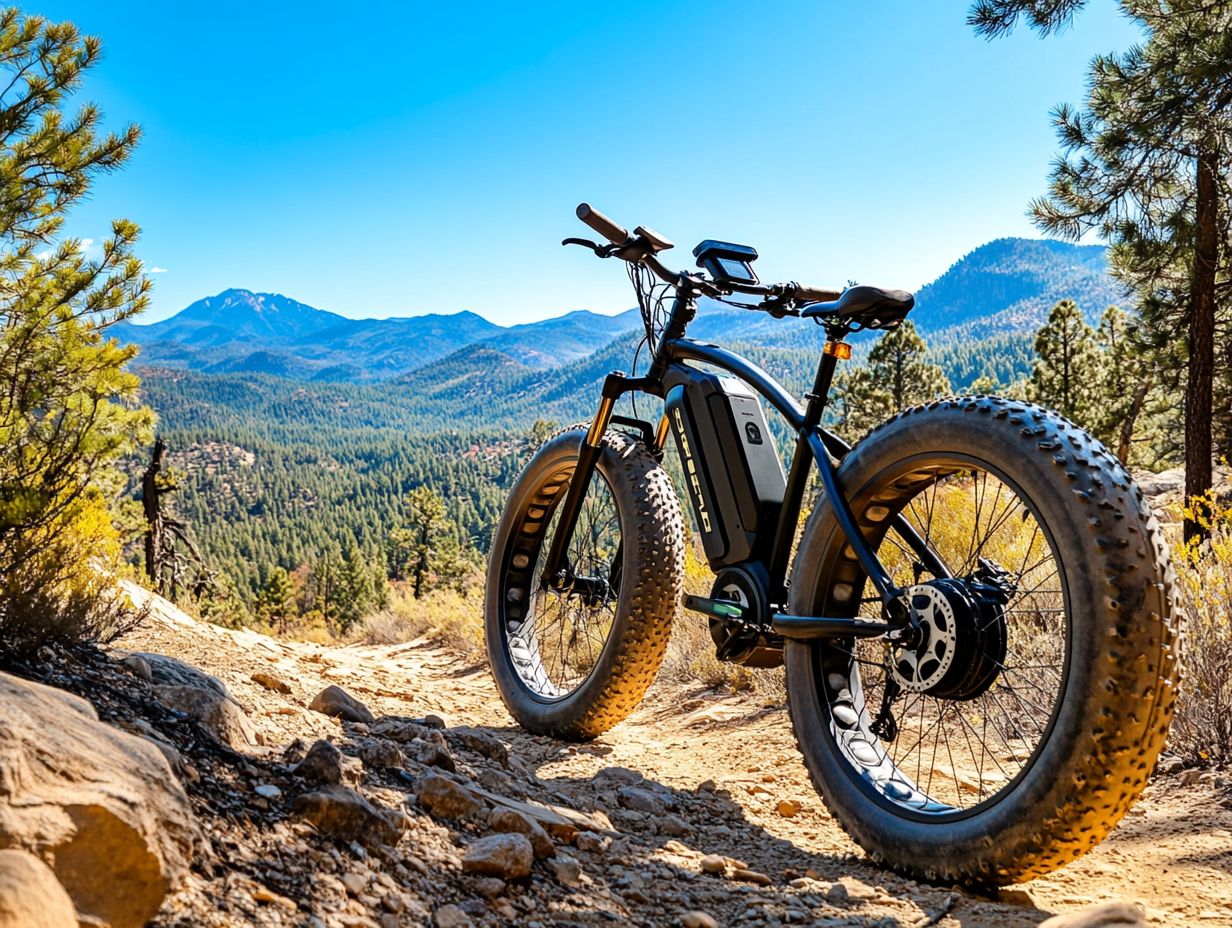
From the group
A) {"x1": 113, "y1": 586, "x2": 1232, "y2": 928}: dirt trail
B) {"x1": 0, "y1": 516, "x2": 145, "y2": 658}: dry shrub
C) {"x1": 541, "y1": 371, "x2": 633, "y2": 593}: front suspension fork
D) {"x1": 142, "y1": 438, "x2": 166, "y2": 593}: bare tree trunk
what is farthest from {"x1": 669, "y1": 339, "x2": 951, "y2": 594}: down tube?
{"x1": 142, "y1": 438, "x2": 166, "y2": 593}: bare tree trunk

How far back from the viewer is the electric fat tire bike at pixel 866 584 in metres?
1.96

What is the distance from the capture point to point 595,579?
4289 millimetres

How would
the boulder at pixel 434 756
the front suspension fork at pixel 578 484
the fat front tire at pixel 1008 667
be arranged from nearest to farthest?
1. the fat front tire at pixel 1008 667
2. the boulder at pixel 434 756
3. the front suspension fork at pixel 578 484

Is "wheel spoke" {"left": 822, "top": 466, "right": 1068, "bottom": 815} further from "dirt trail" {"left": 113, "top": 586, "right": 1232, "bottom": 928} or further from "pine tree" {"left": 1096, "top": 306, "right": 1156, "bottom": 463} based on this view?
"pine tree" {"left": 1096, "top": 306, "right": 1156, "bottom": 463}

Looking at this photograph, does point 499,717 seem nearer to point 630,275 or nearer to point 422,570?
point 630,275

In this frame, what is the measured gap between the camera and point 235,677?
3873 millimetres

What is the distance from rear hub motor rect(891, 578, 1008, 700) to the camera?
7.57 ft

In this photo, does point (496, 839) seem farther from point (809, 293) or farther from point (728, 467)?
point (809, 293)

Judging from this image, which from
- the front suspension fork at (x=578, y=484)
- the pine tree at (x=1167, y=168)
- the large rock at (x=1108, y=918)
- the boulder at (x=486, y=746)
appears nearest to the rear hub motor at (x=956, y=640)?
the large rock at (x=1108, y=918)

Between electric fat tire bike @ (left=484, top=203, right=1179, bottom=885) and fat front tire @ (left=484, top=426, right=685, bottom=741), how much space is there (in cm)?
1

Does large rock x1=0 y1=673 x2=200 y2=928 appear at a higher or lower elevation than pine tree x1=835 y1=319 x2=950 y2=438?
lower

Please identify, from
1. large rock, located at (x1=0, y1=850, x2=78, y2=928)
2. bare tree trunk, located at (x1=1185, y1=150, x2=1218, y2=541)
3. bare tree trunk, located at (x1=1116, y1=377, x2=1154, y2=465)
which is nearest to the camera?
large rock, located at (x1=0, y1=850, x2=78, y2=928)

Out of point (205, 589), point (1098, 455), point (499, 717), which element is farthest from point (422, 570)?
point (1098, 455)

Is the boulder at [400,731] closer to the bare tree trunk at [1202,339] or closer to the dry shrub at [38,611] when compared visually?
the dry shrub at [38,611]
